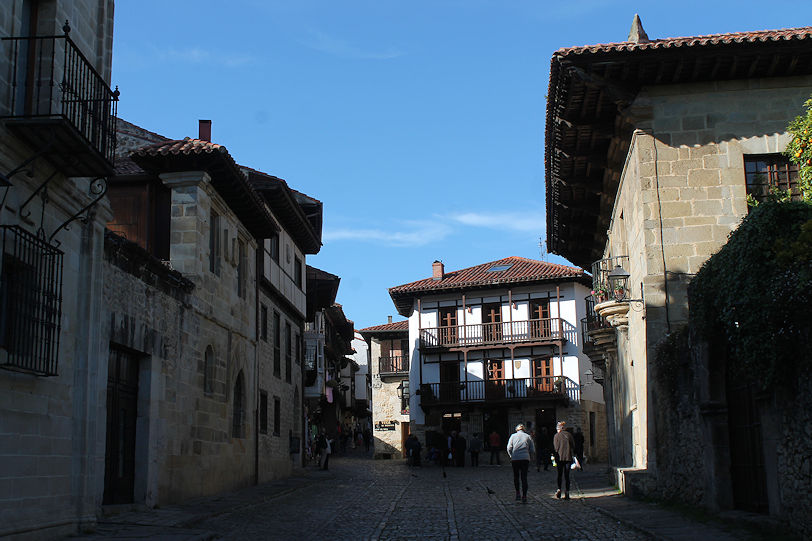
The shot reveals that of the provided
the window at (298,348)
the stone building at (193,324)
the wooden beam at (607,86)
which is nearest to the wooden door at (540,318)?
the window at (298,348)

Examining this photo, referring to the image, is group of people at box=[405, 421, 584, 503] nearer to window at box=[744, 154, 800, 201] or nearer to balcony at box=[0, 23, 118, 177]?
window at box=[744, 154, 800, 201]

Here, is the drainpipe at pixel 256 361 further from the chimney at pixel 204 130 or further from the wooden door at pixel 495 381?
the wooden door at pixel 495 381

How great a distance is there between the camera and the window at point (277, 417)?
89.9 ft

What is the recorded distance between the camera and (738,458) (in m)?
12.2

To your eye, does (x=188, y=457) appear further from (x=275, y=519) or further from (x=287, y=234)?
(x=287, y=234)

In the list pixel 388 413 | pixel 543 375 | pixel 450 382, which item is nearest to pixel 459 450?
pixel 450 382

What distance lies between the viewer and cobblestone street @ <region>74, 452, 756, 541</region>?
38.5 ft

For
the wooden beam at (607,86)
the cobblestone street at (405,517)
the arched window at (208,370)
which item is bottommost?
the cobblestone street at (405,517)

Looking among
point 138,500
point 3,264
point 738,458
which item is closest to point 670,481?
point 738,458

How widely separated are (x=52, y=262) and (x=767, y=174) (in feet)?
41.0

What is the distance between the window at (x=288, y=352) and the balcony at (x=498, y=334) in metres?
17.4

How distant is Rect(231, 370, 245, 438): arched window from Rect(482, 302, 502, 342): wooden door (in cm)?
2537

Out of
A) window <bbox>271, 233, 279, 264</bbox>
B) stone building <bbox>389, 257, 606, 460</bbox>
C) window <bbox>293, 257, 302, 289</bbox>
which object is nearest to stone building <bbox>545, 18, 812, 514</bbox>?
window <bbox>271, 233, 279, 264</bbox>

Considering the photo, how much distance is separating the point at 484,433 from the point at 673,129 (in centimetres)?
3137
